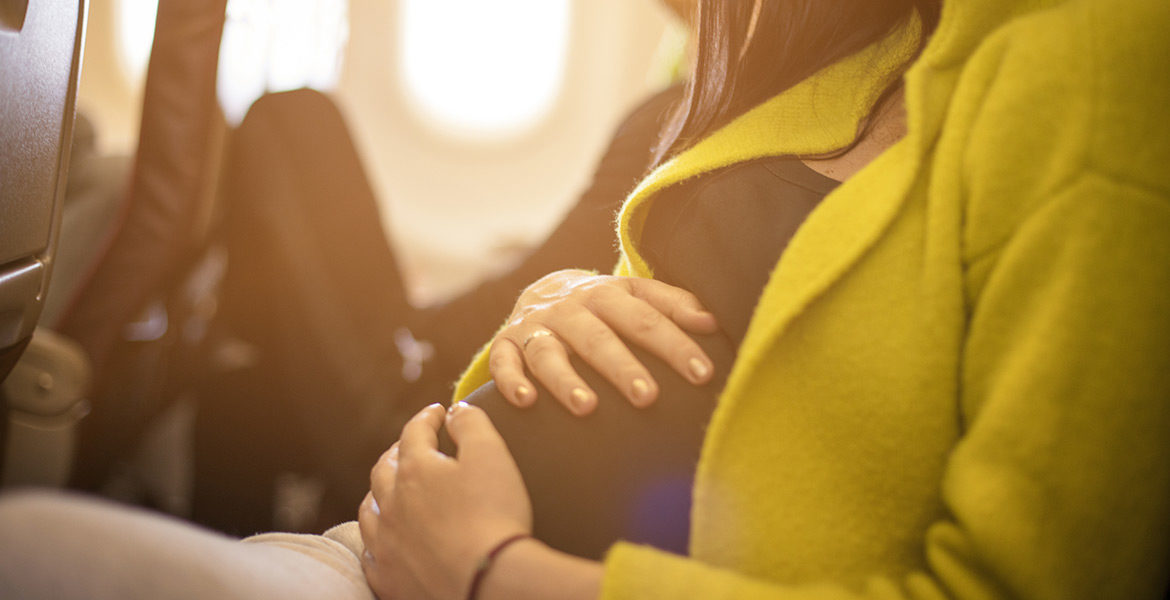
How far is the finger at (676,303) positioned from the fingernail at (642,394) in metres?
0.06

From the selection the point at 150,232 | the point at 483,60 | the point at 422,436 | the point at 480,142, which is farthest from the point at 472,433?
the point at 480,142

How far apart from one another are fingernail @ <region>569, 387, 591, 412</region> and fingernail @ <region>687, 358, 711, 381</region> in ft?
0.21

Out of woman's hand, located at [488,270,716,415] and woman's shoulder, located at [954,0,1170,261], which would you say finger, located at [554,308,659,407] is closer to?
woman's hand, located at [488,270,716,415]

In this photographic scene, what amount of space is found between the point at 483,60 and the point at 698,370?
10.5 ft

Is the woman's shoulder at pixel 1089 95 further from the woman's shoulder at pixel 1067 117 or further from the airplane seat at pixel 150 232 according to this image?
the airplane seat at pixel 150 232

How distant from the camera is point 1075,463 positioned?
295 millimetres

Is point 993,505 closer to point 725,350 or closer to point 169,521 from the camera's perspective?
point 725,350

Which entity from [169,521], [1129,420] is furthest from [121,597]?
[1129,420]

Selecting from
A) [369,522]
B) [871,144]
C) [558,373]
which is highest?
[871,144]

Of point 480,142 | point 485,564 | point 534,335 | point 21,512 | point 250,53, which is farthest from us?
point 480,142

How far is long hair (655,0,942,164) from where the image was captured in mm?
520

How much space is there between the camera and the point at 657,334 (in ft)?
1.35

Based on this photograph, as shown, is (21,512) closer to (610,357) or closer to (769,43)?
(610,357)

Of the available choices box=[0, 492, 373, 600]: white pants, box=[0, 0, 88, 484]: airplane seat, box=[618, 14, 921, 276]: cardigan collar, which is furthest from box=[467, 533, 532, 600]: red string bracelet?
box=[0, 0, 88, 484]: airplane seat
